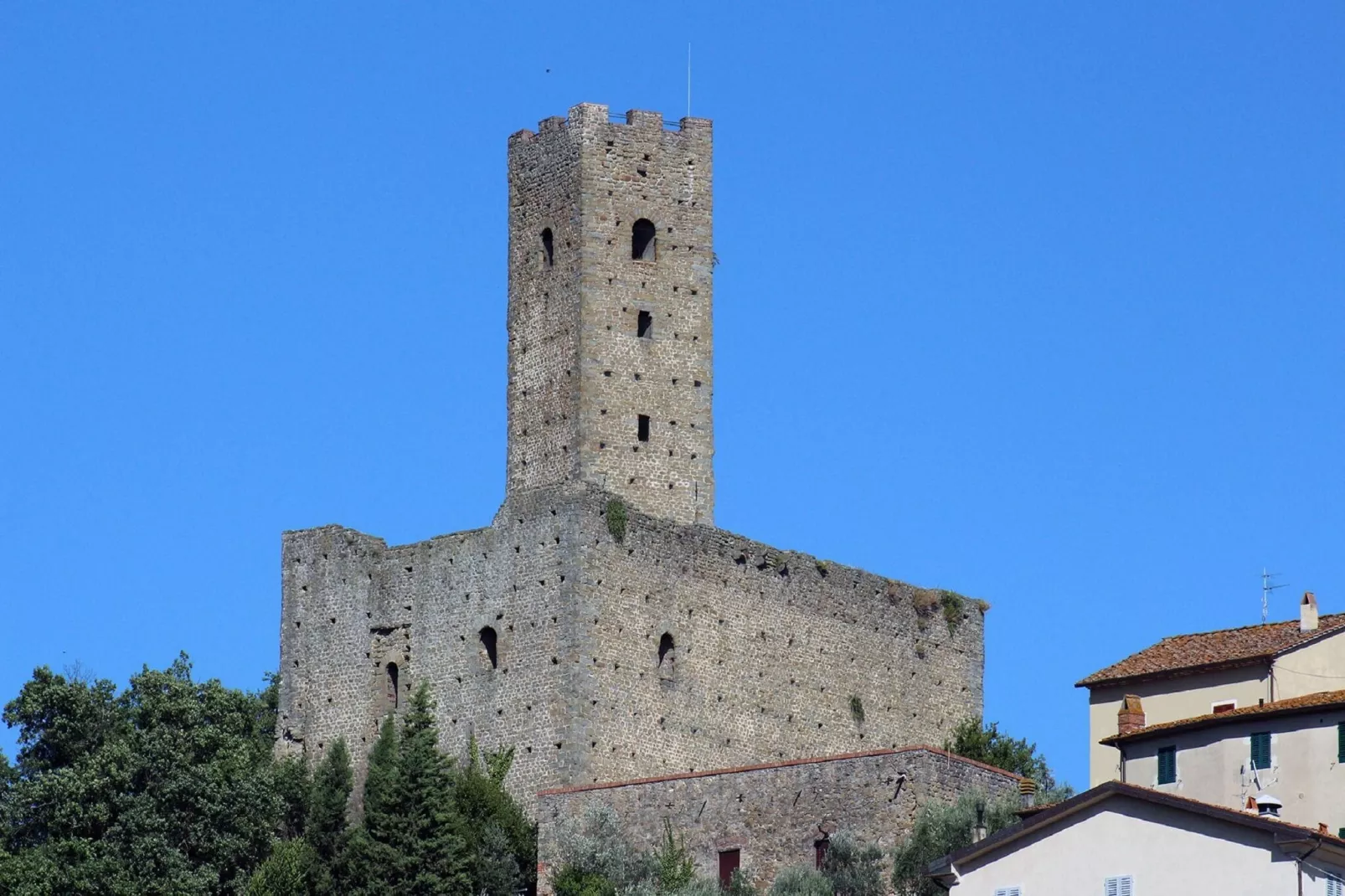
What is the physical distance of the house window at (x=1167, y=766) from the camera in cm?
5756

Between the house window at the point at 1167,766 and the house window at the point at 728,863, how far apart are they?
8427 mm

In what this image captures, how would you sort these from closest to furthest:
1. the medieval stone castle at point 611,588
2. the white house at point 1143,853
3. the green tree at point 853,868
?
1. the white house at point 1143,853
2. the green tree at point 853,868
3. the medieval stone castle at point 611,588

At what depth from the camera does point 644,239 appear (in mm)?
72438

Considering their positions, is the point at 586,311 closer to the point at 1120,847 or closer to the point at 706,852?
the point at 706,852

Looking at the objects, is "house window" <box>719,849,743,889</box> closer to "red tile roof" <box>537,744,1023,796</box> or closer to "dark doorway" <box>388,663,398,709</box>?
"red tile roof" <box>537,744,1023,796</box>

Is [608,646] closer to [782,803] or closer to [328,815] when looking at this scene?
[328,815]

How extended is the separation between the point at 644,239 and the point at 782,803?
44.8 feet

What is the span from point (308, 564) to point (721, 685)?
28.0ft

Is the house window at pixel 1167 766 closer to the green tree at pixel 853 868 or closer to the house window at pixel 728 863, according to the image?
the green tree at pixel 853 868

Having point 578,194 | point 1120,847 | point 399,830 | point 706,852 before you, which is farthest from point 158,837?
point 1120,847

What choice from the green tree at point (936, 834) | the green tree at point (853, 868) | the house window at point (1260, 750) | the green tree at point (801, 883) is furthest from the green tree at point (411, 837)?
the house window at point (1260, 750)

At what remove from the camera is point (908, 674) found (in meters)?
73.4

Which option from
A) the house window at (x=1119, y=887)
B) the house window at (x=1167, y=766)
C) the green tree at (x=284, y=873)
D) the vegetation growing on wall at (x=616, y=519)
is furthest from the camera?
the vegetation growing on wall at (x=616, y=519)

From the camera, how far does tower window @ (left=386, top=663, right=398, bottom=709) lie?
232 feet
